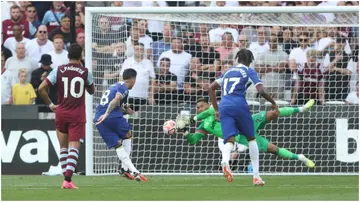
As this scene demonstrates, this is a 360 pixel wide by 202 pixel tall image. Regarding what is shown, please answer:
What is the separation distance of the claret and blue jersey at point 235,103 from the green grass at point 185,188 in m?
0.81

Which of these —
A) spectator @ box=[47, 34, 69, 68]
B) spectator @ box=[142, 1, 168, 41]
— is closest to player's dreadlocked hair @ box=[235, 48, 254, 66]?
spectator @ box=[142, 1, 168, 41]

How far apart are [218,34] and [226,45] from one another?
31 cm

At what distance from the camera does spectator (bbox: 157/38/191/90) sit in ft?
62.0

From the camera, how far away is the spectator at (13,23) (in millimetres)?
20891

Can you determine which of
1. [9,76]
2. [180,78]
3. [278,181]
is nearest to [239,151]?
[180,78]

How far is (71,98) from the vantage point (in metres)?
13.6

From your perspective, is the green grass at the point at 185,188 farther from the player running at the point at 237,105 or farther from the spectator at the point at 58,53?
the spectator at the point at 58,53

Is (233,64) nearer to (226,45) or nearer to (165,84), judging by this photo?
(226,45)

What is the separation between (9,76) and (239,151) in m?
4.75

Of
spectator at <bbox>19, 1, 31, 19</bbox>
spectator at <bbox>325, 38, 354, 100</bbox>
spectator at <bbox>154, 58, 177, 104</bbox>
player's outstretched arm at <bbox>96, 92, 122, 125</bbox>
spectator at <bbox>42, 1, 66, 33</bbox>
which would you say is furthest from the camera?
spectator at <bbox>19, 1, 31, 19</bbox>

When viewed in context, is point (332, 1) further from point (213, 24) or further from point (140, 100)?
point (140, 100)

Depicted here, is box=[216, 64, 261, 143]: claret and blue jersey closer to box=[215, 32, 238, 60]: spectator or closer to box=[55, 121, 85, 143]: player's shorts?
box=[55, 121, 85, 143]: player's shorts

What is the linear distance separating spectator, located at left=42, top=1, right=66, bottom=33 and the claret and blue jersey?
7.66m

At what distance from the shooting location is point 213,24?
19.3 metres
